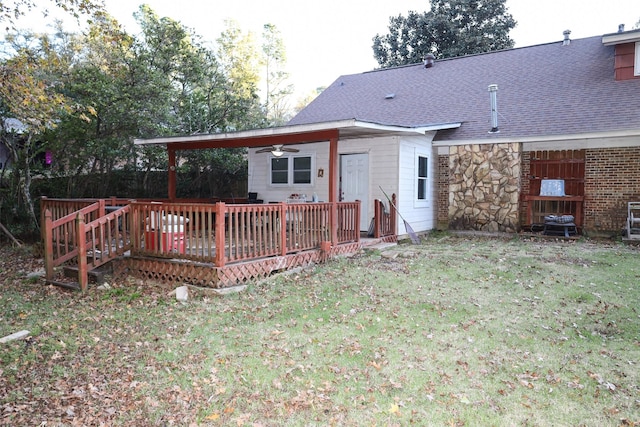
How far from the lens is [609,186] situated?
10461 mm

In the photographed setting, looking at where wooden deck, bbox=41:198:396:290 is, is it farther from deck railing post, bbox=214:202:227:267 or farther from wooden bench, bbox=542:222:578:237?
wooden bench, bbox=542:222:578:237

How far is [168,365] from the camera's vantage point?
408 centimetres

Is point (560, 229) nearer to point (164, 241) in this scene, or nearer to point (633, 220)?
point (633, 220)

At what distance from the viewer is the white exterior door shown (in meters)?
11.1

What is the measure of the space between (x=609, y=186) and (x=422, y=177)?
4.32m

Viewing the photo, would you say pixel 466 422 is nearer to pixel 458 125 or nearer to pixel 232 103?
pixel 458 125

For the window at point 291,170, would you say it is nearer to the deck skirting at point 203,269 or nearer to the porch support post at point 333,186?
the porch support post at point 333,186

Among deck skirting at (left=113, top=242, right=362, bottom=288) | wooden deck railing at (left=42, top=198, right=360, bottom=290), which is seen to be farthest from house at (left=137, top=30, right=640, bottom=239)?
deck skirting at (left=113, top=242, right=362, bottom=288)

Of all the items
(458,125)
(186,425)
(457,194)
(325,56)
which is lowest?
(186,425)

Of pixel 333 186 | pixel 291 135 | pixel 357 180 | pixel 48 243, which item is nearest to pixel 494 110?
pixel 357 180

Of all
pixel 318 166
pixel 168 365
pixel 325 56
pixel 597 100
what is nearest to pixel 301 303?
pixel 168 365

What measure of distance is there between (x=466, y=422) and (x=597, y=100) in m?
10.8

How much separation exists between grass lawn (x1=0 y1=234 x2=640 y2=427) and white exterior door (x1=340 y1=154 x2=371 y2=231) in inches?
161

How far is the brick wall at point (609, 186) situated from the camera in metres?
10.2
